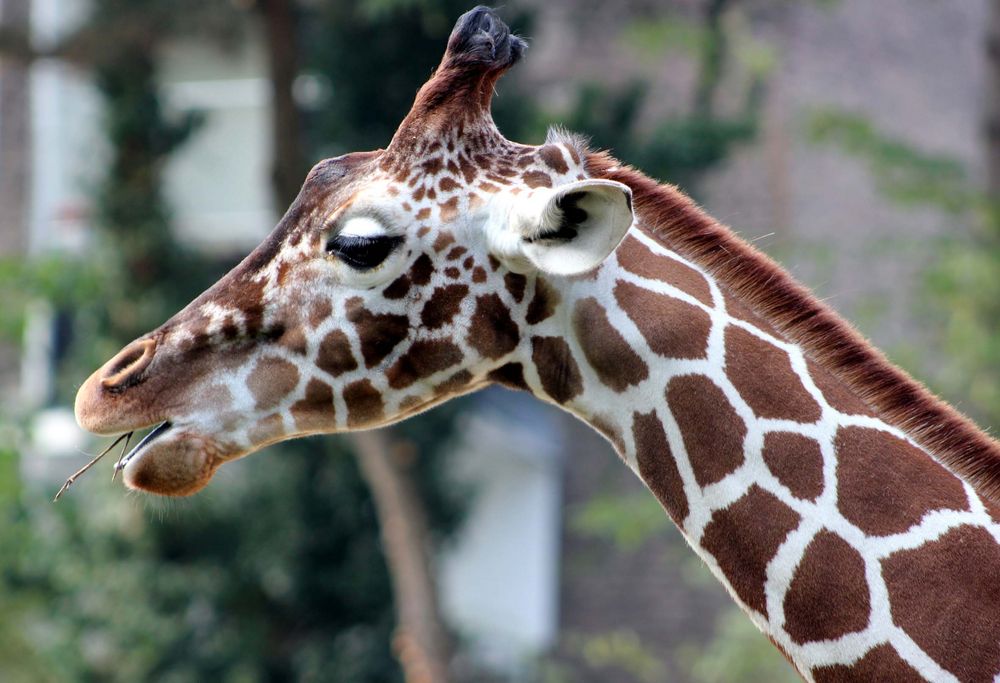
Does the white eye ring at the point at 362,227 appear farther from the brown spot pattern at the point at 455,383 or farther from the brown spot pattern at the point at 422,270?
the brown spot pattern at the point at 455,383

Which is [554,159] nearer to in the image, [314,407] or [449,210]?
[449,210]

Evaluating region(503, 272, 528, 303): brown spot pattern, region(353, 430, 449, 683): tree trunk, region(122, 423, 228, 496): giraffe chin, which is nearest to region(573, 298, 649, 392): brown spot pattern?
region(503, 272, 528, 303): brown spot pattern

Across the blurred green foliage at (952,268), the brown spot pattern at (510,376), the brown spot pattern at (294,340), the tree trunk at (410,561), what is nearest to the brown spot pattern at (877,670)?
the brown spot pattern at (510,376)

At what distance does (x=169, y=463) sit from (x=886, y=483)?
65.1 inches

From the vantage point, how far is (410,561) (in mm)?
10328

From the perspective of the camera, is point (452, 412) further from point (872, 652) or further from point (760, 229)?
point (872, 652)

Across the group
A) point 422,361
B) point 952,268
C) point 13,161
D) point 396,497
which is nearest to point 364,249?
point 422,361

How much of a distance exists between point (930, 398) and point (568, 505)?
12053 mm

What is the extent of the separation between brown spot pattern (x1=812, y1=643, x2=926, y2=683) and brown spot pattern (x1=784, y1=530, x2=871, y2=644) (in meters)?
0.07

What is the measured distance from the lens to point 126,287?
1183 cm

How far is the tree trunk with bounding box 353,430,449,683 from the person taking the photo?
1028 cm

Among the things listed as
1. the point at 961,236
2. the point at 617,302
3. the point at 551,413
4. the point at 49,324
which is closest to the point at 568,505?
the point at 551,413

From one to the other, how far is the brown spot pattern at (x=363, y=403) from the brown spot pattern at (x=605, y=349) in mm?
519

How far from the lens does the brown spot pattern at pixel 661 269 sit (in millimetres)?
3164
